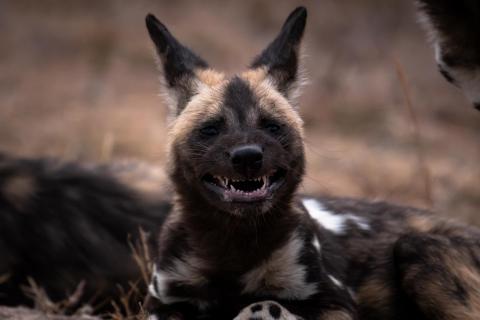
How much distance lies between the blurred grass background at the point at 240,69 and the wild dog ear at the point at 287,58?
4212 mm

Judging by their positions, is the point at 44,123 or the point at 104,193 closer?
the point at 104,193

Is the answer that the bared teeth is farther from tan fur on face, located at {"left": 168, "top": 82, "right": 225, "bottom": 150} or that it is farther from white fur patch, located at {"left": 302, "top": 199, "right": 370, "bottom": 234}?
white fur patch, located at {"left": 302, "top": 199, "right": 370, "bottom": 234}

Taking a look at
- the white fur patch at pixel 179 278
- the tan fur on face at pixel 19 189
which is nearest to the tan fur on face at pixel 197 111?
the white fur patch at pixel 179 278

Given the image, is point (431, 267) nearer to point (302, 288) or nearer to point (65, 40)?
point (302, 288)

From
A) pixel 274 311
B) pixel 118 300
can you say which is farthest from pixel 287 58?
pixel 118 300

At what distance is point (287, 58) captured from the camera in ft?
12.6

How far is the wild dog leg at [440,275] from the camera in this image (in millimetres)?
3453

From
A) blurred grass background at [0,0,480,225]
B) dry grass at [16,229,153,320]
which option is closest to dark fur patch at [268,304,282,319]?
dry grass at [16,229,153,320]

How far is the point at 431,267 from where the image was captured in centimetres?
352

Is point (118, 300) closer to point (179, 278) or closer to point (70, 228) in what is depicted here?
point (70, 228)

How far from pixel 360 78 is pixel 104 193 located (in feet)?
22.1

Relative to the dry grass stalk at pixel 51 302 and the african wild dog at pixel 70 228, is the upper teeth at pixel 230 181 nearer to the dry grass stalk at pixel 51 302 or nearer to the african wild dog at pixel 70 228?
the dry grass stalk at pixel 51 302

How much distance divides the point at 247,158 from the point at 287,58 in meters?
0.89

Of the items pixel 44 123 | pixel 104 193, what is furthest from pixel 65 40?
pixel 104 193
